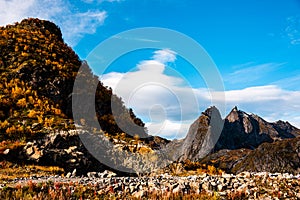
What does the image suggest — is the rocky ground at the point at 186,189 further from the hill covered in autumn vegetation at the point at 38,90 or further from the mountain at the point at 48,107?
the hill covered in autumn vegetation at the point at 38,90

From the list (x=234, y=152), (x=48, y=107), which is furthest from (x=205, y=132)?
(x=48, y=107)

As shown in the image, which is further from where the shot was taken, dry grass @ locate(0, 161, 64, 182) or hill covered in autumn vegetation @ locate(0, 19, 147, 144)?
hill covered in autumn vegetation @ locate(0, 19, 147, 144)

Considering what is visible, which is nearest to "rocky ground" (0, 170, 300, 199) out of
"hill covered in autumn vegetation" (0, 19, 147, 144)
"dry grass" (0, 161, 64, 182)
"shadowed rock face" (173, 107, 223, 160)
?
"dry grass" (0, 161, 64, 182)

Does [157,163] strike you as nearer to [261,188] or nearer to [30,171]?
[30,171]

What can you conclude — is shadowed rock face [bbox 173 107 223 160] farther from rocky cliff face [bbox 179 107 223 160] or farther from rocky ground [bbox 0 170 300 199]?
rocky ground [bbox 0 170 300 199]

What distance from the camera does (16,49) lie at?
52.5 metres

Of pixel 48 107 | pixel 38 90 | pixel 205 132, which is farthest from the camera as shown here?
pixel 205 132

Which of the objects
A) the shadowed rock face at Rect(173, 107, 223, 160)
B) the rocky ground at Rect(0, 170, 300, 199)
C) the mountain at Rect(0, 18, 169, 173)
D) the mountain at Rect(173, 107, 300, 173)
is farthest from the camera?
the shadowed rock face at Rect(173, 107, 223, 160)

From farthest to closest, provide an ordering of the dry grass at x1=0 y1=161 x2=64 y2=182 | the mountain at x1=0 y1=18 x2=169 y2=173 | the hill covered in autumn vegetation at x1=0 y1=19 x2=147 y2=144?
1. the hill covered in autumn vegetation at x1=0 y1=19 x2=147 y2=144
2. the mountain at x1=0 y1=18 x2=169 y2=173
3. the dry grass at x1=0 y1=161 x2=64 y2=182

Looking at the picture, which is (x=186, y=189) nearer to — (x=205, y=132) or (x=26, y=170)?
(x=26, y=170)

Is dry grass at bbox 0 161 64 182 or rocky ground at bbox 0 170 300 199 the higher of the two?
dry grass at bbox 0 161 64 182

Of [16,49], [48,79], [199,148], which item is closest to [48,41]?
[16,49]

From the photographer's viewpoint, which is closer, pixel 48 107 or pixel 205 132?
pixel 48 107

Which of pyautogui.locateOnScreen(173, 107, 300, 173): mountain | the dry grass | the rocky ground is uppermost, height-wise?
pyautogui.locateOnScreen(173, 107, 300, 173): mountain
